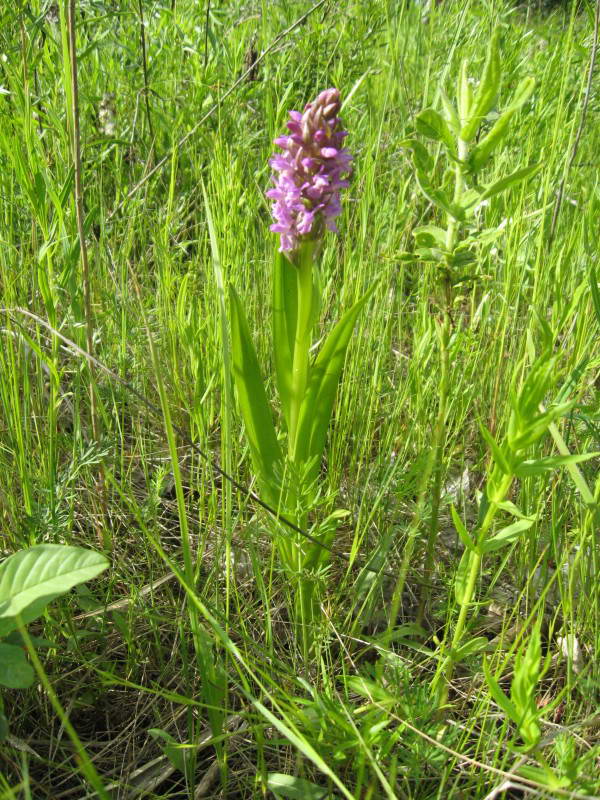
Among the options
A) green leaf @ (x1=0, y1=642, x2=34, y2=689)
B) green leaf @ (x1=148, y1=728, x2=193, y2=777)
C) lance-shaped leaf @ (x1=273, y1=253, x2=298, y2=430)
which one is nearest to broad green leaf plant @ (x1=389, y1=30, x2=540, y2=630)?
lance-shaped leaf @ (x1=273, y1=253, x2=298, y2=430)

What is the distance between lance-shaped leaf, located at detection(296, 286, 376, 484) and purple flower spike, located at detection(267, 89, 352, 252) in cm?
16

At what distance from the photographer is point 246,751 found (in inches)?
36.7

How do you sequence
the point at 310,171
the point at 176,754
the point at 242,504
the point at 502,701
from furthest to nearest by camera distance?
the point at 242,504 < the point at 310,171 < the point at 176,754 < the point at 502,701

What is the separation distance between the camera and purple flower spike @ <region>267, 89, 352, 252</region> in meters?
0.94

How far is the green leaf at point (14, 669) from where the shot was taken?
69 cm

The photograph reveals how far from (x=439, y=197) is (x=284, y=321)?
0.33 meters

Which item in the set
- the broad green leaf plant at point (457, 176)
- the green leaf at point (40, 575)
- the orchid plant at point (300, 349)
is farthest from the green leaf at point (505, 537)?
the green leaf at point (40, 575)

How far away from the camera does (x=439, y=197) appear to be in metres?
0.89

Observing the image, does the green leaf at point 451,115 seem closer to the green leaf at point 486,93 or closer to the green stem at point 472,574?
the green leaf at point 486,93

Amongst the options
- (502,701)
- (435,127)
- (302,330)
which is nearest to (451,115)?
(435,127)

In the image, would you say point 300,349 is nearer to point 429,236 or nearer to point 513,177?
point 429,236

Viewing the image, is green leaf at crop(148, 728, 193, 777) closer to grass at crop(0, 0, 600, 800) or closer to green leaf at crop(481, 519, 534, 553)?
grass at crop(0, 0, 600, 800)

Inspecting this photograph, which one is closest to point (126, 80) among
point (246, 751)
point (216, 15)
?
point (216, 15)

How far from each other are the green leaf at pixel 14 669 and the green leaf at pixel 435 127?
2.78 ft
